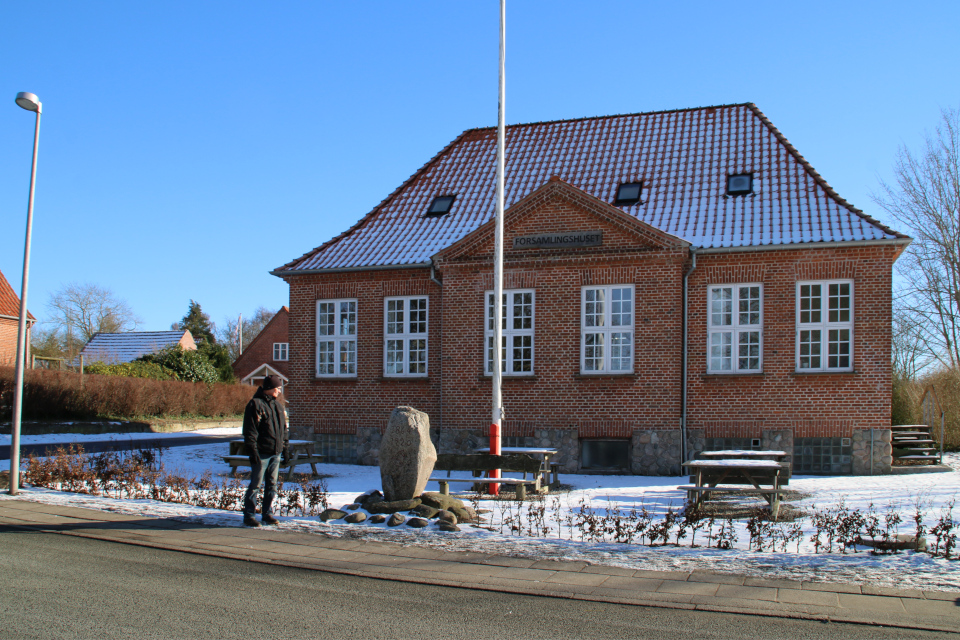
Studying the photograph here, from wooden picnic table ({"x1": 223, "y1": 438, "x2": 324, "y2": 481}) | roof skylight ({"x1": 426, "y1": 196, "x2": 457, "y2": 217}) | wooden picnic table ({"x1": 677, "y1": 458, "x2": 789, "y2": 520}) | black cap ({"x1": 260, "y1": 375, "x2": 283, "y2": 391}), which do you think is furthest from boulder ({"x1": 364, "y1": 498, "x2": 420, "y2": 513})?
roof skylight ({"x1": 426, "y1": 196, "x2": 457, "y2": 217})

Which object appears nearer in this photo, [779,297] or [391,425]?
[391,425]

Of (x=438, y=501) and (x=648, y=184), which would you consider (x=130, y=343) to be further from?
(x=438, y=501)

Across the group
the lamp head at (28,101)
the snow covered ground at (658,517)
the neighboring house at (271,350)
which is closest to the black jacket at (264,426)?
the snow covered ground at (658,517)

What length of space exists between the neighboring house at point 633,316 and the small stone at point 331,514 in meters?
8.56

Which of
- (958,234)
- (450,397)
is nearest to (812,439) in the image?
(450,397)

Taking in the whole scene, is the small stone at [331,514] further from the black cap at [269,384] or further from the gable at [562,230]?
the gable at [562,230]

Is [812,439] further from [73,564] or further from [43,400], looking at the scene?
[43,400]

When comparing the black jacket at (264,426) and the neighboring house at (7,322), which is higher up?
the neighboring house at (7,322)

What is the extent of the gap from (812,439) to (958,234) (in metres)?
19.8

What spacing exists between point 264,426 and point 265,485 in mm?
728

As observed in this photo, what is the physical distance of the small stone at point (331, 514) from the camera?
1025 cm

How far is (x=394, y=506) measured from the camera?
34.7 ft

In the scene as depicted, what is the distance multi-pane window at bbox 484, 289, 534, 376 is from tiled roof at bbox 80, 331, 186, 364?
137 ft

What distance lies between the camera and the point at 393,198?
23.2 m
